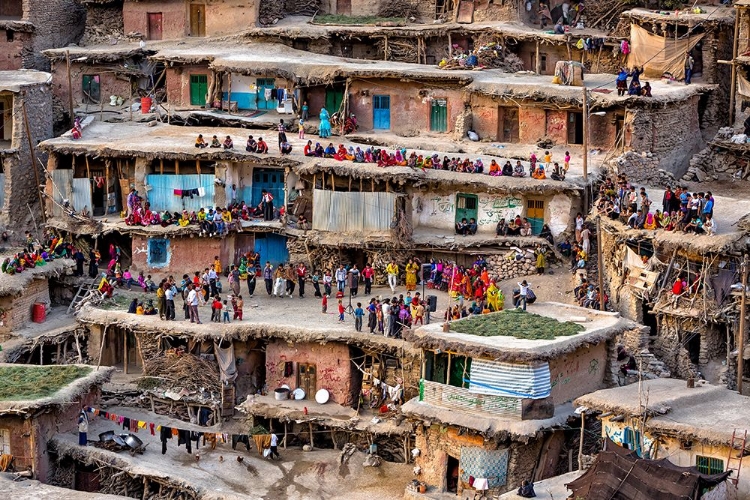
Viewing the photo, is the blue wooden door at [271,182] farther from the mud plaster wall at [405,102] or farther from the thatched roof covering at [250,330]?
the thatched roof covering at [250,330]

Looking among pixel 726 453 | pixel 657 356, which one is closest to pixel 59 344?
pixel 657 356

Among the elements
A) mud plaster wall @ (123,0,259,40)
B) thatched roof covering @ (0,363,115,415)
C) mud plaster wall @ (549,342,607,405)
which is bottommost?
thatched roof covering @ (0,363,115,415)

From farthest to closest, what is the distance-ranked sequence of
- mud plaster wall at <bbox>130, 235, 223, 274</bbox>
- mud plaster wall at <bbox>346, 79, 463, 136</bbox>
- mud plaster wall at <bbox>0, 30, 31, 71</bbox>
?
mud plaster wall at <bbox>0, 30, 31, 71</bbox>
mud plaster wall at <bbox>346, 79, 463, 136</bbox>
mud plaster wall at <bbox>130, 235, 223, 274</bbox>

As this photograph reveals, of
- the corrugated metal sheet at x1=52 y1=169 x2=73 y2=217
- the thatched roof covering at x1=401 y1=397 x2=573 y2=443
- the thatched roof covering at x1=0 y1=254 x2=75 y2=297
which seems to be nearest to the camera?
the thatched roof covering at x1=401 y1=397 x2=573 y2=443

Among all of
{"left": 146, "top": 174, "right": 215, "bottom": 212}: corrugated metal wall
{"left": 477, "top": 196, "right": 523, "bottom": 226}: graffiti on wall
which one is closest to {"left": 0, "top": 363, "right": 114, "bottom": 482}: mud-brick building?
{"left": 146, "top": 174, "right": 215, "bottom": 212}: corrugated metal wall

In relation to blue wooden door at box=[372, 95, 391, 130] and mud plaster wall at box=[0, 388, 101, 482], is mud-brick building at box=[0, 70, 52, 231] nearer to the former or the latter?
blue wooden door at box=[372, 95, 391, 130]

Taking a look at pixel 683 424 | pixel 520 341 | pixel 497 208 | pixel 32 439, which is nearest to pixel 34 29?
pixel 497 208

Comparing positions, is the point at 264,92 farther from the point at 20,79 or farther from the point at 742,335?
the point at 742,335
